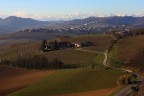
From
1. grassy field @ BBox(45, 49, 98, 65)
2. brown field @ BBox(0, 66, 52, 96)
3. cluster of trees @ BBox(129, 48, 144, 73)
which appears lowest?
grassy field @ BBox(45, 49, 98, 65)

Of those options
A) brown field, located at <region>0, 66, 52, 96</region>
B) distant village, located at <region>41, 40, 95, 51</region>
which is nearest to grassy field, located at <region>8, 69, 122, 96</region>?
brown field, located at <region>0, 66, 52, 96</region>

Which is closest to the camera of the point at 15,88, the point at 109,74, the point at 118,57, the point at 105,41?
the point at 15,88

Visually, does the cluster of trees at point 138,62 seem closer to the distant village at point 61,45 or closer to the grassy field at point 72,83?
the grassy field at point 72,83

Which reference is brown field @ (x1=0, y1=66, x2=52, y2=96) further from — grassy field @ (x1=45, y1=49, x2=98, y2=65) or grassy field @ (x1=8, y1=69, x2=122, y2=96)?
grassy field @ (x1=45, y1=49, x2=98, y2=65)

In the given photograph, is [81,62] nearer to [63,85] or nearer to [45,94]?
[63,85]

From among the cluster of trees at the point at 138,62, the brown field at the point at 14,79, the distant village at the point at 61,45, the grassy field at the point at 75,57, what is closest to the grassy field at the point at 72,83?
the brown field at the point at 14,79

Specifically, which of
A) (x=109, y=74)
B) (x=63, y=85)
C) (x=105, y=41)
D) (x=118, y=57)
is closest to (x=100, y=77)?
(x=109, y=74)

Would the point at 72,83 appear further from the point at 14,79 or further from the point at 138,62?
the point at 138,62
